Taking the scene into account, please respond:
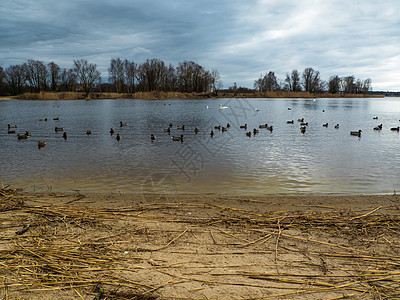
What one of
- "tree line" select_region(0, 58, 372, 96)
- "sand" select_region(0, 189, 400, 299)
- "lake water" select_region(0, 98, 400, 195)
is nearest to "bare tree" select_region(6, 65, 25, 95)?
"tree line" select_region(0, 58, 372, 96)

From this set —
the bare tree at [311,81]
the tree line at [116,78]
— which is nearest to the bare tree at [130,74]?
the tree line at [116,78]

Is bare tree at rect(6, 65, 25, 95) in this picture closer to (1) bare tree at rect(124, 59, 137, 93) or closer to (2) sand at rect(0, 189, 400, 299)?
(1) bare tree at rect(124, 59, 137, 93)

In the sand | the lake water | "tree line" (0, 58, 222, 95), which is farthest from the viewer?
"tree line" (0, 58, 222, 95)

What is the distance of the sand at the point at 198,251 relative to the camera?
10.0ft

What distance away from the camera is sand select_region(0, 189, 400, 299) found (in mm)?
3061

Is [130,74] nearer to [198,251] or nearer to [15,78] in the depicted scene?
[15,78]

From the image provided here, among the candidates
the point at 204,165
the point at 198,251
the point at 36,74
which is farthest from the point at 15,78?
the point at 198,251

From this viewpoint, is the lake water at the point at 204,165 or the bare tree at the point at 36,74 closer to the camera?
the lake water at the point at 204,165

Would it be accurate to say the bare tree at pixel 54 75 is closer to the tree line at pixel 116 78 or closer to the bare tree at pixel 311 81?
the tree line at pixel 116 78

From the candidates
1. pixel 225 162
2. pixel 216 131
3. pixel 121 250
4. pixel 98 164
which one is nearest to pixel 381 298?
pixel 121 250

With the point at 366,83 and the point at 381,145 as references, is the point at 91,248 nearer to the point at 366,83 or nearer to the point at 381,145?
the point at 381,145

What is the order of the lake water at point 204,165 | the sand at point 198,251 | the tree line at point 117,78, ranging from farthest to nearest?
the tree line at point 117,78 < the lake water at point 204,165 < the sand at point 198,251

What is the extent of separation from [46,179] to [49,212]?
4.30m

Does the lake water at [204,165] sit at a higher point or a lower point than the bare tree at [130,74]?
lower
